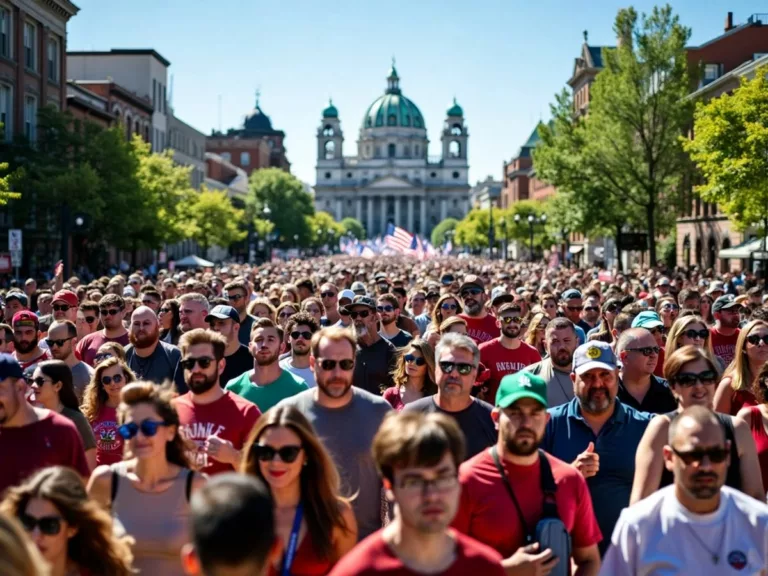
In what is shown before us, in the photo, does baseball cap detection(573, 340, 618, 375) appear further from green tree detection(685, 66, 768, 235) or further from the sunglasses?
green tree detection(685, 66, 768, 235)

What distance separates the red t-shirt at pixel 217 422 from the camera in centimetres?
679

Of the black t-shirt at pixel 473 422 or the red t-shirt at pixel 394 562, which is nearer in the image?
the red t-shirt at pixel 394 562

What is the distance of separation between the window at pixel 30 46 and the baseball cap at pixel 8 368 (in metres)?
42.3

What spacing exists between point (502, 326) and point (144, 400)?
552 cm

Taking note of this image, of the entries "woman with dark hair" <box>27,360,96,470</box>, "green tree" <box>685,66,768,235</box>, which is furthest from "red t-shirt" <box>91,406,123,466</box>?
"green tree" <box>685,66,768,235</box>

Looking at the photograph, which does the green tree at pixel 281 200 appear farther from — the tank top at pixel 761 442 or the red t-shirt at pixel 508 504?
the red t-shirt at pixel 508 504

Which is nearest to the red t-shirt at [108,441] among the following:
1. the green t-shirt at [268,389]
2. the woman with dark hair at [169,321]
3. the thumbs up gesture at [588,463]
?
the green t-shirt at [268,389]

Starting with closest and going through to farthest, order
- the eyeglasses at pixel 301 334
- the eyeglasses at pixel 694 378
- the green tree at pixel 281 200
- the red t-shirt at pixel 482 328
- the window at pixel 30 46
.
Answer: the eyeglasses at pixel 694 378 → the eyeglasses at pixel 301 334 → the red t-shirt at pixel 482 328 → the window at pixel 30 46 → the green tree at pixel 281 200

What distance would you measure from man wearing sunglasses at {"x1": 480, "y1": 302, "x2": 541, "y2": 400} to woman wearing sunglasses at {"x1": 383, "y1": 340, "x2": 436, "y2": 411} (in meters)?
1.32

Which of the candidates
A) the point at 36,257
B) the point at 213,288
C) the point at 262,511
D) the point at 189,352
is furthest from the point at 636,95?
the point at 262,511

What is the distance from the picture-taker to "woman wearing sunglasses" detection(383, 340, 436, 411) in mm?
9258

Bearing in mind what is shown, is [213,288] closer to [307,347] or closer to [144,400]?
[307,347]

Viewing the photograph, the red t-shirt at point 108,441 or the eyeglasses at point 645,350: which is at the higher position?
the eyeglasses at point 645,350

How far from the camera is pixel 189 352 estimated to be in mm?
7250
